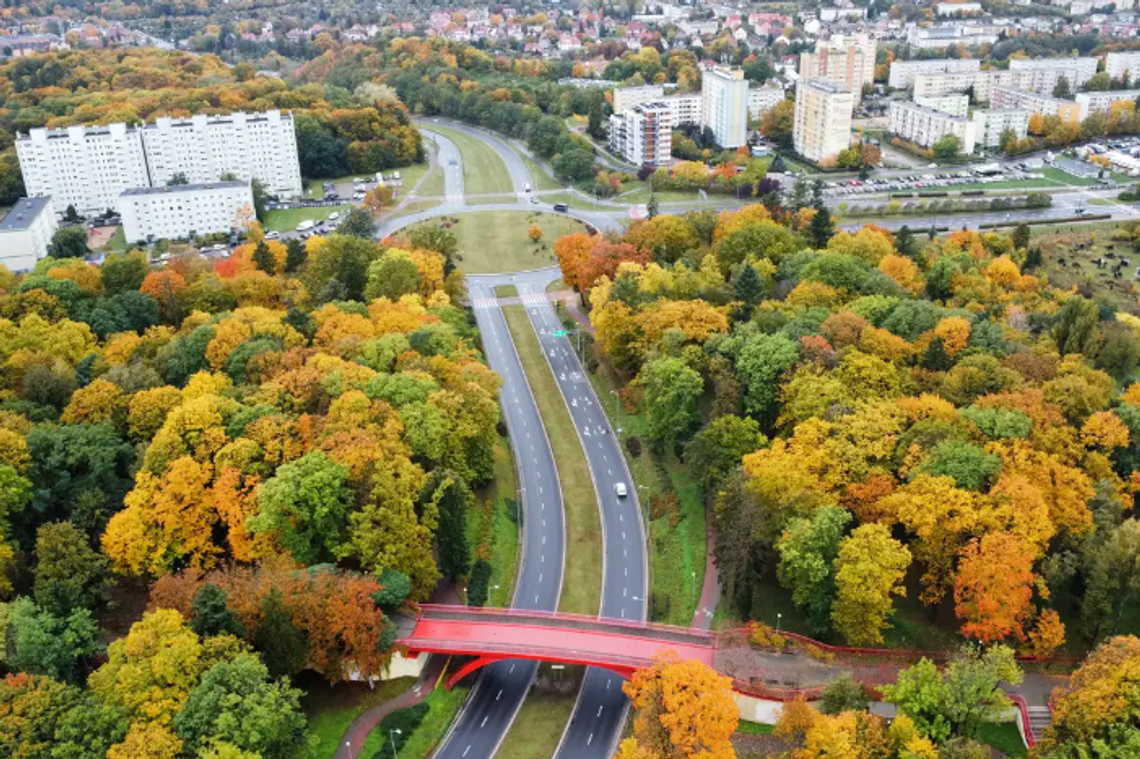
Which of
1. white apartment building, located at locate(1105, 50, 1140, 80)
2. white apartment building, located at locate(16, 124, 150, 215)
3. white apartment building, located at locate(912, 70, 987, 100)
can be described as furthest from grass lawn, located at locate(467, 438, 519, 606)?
white apartment building, located at locate(1105, 50, 1140, 80)

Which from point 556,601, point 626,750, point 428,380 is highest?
point 428,380

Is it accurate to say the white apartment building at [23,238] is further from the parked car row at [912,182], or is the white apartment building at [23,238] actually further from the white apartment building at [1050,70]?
the white apartment building at [1050,70]

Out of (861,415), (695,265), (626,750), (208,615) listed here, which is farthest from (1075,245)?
(208,615)

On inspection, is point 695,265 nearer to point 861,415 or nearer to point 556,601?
point 861,415

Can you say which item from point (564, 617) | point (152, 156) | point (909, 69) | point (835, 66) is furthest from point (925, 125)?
point (564, 617)

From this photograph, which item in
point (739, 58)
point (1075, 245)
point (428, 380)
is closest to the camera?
point (428, 380)
